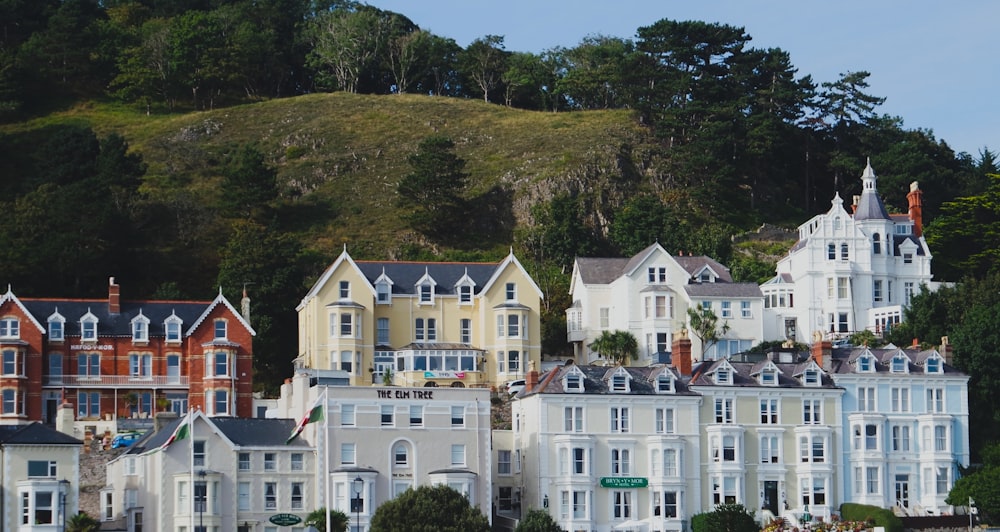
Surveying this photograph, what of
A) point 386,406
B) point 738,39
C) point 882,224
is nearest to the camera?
point 386,406

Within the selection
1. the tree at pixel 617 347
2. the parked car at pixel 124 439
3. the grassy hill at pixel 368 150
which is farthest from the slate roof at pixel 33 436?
the grassy hill at pixel 368 150

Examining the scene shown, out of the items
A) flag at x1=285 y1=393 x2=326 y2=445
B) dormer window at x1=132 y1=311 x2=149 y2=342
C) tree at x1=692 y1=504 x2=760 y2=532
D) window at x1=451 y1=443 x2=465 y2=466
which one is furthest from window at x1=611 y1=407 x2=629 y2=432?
dormer window at x1=132 y1=311 x2=149 y2=342

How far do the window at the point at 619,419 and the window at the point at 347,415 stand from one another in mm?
13100

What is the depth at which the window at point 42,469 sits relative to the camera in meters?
74.8

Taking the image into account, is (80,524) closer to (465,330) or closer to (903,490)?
(465,330)

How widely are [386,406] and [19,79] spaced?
291 ft

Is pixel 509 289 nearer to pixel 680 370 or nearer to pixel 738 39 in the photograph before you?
pixel 680 370

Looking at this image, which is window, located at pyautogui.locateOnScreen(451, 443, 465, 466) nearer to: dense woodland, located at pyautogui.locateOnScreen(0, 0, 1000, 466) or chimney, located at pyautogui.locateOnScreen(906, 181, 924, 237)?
dense woodland, located at pyautogui.locateOnScreen(0, 0, 1000, 466)

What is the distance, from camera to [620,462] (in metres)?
84.1

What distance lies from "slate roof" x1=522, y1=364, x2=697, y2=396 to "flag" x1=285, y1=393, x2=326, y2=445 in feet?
36.0

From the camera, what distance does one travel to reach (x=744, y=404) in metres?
86.4

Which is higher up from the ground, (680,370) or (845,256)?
(845,256)

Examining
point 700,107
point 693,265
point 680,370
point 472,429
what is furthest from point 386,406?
point 700,107

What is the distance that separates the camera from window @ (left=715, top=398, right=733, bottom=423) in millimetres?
85938
